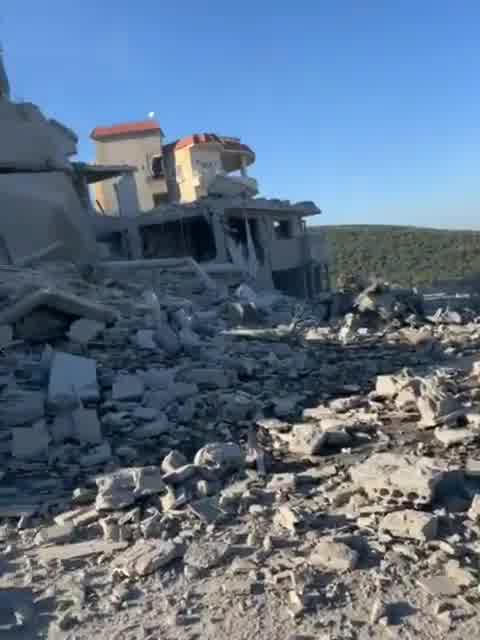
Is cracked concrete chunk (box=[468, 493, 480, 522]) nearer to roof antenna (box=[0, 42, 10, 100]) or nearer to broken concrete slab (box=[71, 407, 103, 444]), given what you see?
broken concrete slab (box=[71, 407, 103, 444])

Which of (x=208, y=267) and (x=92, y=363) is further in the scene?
(x=208, y=267)

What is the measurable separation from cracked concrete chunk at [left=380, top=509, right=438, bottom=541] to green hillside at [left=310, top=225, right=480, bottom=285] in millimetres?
38716

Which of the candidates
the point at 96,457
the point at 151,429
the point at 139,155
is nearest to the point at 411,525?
the point at 96,457

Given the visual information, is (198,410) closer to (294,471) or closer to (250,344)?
(294,471)

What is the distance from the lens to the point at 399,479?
13.1 ft

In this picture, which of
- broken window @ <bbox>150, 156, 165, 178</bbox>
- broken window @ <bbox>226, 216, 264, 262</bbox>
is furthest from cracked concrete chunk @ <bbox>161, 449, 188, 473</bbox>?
broken window @ <bbox>150, 156, 165, 178</bbox>

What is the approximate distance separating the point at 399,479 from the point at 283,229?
68.6 feet

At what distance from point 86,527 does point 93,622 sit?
1144 millimetres

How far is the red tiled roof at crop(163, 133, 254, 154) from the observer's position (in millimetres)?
26594

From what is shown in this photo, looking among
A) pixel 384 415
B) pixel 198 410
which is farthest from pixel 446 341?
pixel 198 410

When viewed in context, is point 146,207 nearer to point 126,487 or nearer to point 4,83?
point 4,83

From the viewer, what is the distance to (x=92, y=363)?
7.21 meters

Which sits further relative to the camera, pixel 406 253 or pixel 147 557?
pixel 406 253

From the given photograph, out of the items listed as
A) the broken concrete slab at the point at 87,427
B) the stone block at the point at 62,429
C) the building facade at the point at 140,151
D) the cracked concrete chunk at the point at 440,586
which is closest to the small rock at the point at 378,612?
the cracked concrete chunk at the point at 440,586
